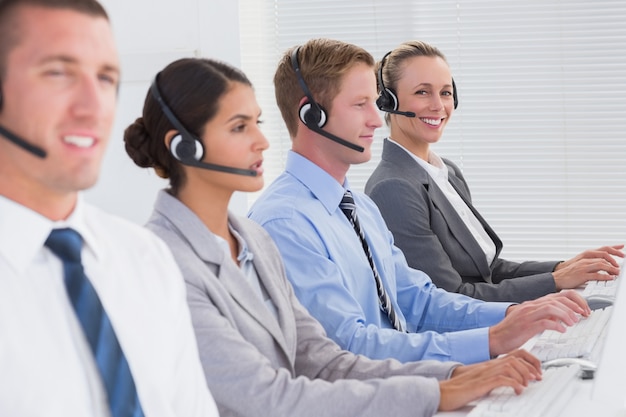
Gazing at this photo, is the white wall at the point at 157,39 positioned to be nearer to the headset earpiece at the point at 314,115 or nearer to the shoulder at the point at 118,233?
the headset earpiece at the point at 314,115

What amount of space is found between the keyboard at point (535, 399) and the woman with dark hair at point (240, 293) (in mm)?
24

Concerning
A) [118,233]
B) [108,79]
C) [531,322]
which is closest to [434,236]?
[531,322]

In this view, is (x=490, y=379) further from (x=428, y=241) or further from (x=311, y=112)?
(x=428, y=241)

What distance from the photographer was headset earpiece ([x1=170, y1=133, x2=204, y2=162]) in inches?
63.1

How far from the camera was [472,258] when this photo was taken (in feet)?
8.89

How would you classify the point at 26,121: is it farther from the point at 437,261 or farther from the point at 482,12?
the point at 482,12

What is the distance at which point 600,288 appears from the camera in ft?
7.63

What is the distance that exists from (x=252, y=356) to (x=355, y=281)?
70cm

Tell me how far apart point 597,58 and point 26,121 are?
10.9ft

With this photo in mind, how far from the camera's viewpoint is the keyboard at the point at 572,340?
172 centimetres

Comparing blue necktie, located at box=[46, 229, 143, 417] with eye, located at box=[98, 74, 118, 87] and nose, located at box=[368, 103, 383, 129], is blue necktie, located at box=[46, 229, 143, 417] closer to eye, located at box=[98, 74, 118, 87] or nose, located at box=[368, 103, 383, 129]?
eye, located at box=[98, 74, 118, 87]

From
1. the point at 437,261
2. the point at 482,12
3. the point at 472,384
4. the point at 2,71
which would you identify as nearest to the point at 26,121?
the point at 2,71

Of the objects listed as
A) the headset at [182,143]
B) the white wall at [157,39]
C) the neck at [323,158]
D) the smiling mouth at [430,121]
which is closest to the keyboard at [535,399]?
the headset at [182,143]

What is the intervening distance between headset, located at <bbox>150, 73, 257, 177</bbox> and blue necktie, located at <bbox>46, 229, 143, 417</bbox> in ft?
1.53
